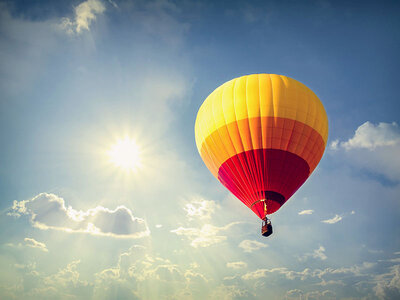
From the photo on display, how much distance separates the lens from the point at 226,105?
787 inches

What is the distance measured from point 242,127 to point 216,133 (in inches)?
91.3

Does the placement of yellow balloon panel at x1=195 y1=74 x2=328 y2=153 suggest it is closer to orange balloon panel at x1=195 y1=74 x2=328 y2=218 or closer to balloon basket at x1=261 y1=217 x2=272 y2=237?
orange balloon panel at x1=195 y1=74 x2=328 y2=218

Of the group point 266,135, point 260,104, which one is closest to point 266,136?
point 266,135

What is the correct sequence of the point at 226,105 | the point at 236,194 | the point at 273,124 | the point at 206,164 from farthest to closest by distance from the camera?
the point at 206,164, the point at 236,194, the point at 226,105, the point at 273,124

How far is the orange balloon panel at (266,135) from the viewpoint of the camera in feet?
61.8

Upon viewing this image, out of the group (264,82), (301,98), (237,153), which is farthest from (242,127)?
(301,98)

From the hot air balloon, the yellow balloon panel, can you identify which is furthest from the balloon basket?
the yellow balloon panel

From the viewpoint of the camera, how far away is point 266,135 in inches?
741

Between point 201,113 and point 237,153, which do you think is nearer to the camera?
point 237,153

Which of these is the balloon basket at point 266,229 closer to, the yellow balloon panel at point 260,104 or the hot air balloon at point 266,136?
the hot air balloon at point 266,136

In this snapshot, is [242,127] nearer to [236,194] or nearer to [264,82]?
[264,82]

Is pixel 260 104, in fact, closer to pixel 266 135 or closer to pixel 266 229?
pixel 266 135

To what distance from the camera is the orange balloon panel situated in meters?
18.8

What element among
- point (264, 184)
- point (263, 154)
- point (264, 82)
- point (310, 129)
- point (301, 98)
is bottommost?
point (264, 184)
